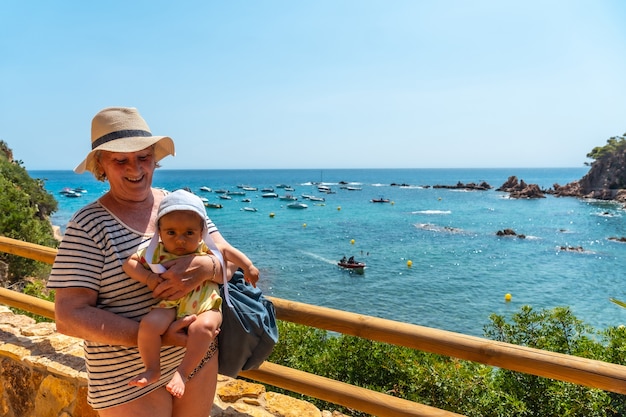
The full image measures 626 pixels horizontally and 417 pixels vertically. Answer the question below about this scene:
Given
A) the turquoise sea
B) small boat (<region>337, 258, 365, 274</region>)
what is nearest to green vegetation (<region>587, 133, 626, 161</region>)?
the turquoise sea

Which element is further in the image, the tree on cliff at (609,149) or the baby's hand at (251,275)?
the tree on cliff at (609,149)

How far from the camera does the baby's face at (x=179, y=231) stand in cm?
178

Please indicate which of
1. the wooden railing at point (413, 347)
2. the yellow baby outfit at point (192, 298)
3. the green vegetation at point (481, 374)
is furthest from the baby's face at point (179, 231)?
the green vegetation at point (481, 374)

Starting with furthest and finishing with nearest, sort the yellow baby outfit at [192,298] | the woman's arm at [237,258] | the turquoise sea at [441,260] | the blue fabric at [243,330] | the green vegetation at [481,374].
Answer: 1. the turquoise sea at [441,260]
2. the green vegetation at [481,374]
3. the woman's arm at [237,258]
4. the blue fabric at [243,330]
5. the yellow baby outfit at [192,298]

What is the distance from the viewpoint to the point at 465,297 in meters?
21.0

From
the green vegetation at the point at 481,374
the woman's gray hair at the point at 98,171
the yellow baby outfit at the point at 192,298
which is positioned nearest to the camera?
the yellow baby outfit at the point at 192,298

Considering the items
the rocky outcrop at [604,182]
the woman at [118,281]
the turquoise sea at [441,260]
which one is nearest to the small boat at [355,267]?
the turquoise sea at [441,260]

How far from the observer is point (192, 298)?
1797 mm

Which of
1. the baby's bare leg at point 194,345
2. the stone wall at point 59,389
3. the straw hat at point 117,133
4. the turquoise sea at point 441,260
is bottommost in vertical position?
the turquoise sea at point 441,260

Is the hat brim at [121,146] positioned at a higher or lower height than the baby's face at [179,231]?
higher

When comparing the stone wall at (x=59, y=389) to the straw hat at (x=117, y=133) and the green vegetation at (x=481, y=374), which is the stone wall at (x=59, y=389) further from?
the straw hat at (x=117, y=133)

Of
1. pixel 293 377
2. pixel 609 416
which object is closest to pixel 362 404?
pixel 293 377

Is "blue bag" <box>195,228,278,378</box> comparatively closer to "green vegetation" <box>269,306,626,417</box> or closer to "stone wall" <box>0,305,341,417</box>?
"stone wall" <box>0,305,341,417</box>

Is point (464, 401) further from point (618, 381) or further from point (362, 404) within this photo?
point (618, 381)
